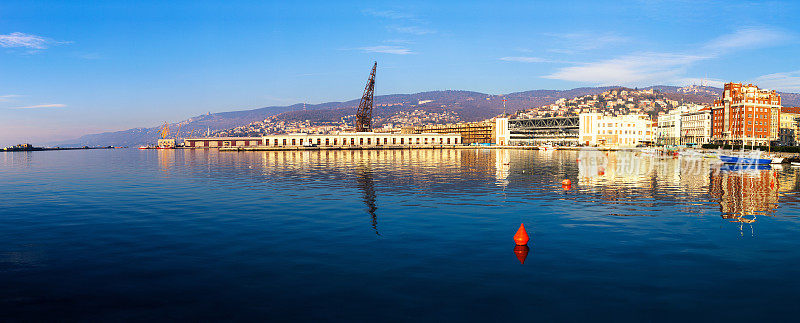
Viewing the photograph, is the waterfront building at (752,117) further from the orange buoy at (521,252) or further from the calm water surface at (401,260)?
the orange buoy at (521,252)

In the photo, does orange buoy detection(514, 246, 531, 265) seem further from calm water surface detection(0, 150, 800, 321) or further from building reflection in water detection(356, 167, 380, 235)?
building reflection in water detection(356, 167, 380, 235)

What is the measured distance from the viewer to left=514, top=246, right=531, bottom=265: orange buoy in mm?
19703

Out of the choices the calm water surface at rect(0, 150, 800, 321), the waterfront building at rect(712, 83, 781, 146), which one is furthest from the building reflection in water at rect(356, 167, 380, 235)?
the waterfront building at rect(712, 83, 781, 146)

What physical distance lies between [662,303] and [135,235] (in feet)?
78.6

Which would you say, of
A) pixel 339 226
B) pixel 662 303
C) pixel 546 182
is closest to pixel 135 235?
pixel 339 226

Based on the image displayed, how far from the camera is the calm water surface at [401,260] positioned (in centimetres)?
1421

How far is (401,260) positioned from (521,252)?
211 inches

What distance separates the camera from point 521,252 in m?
20.9

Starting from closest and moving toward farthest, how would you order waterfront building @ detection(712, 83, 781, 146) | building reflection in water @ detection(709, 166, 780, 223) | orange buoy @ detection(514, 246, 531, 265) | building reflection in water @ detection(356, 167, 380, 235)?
1. orange buoy @ detection(514, 246, 531, 265)
2. building reflection in water @ detection(356, 167, 380, 235)
3. building reflection in water @ detection(709, 166, 780, 223)
4. waterfront building @ detection(712, 83, 781, 146)

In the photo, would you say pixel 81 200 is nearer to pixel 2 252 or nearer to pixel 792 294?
pixel 2 252

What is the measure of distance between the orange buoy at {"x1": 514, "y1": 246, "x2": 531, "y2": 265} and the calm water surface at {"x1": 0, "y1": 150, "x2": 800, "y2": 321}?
0.33 metres

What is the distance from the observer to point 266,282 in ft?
54.4

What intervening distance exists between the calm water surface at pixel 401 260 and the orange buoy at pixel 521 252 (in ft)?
1.08

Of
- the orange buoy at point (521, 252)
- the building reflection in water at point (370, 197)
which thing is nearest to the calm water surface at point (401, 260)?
the orange buoy at point (521, 252)
